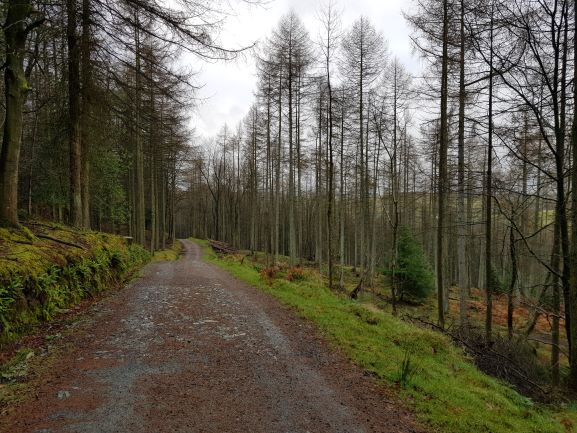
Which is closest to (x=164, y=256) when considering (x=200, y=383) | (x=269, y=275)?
(x=269, y=275)

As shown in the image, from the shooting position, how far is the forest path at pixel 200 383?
332 cm

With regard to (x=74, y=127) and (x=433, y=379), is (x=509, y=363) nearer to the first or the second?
(x=433, y=379)

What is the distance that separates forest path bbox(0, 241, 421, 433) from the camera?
3.32 m

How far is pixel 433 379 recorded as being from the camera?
4996 mm

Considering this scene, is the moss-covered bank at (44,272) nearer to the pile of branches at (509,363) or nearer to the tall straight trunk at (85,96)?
the tall straight trunk at (85,96)

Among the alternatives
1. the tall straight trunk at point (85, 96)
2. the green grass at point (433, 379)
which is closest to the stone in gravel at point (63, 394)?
the green grass at point (433, 379)

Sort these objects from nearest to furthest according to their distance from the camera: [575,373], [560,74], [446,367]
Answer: [446,367]
[575,373]
[560,74]

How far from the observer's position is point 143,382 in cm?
407

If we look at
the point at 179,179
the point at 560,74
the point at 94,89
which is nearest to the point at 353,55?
the point at 560,74

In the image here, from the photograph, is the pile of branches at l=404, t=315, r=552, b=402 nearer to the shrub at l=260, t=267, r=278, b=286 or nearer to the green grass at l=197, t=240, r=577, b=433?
the green grass at l=197, t=240, r=577, b=433

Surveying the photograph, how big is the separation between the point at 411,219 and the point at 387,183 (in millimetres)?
8888

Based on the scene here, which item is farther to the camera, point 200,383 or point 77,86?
point 77,86

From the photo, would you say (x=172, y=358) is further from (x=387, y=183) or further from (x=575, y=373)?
(x=387, y=183)

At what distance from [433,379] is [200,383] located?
3.20m
